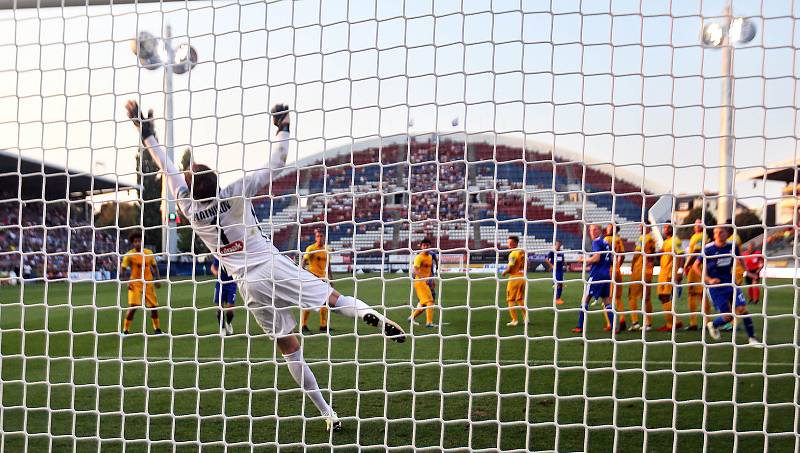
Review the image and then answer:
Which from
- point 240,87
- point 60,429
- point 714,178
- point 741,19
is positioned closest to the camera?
point 741,19

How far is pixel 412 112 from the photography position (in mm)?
4035

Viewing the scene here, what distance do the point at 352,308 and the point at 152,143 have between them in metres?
1.66

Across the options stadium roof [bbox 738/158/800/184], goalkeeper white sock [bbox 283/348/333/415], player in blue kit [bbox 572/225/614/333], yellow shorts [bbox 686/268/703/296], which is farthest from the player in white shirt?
yellow shorts [bbox 686/268/703/296]

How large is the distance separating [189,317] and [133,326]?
5.08ft

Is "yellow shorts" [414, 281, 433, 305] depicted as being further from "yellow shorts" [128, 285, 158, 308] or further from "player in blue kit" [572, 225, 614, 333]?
"yellow shorts" [128, 285, 158, 308]

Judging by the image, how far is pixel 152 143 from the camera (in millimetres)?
4156

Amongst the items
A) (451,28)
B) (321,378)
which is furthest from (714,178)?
(321,378)

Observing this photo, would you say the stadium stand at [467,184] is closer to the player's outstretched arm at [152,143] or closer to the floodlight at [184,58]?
the player's outstretched arm at [152,143]

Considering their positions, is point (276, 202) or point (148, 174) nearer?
point (148, 174)

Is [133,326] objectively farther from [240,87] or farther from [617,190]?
[617,190]

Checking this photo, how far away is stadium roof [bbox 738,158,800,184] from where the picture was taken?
11.9 feet

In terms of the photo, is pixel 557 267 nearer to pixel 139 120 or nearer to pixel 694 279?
pixel 694 279

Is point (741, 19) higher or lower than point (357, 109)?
higher

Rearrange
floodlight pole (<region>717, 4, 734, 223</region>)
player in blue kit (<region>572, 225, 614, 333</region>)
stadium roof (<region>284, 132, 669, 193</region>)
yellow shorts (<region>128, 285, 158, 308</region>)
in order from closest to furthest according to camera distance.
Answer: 1. floodlight pole (<region>717, 4, 734, 223</region>)
2. stadium roof (<region>284, 132, 669, 193</region>)
3. player in blue kit (<region>572, 225, 614, 333</region>)
4. yellow shorts (<region>128, 285, 158, 308</region>)
